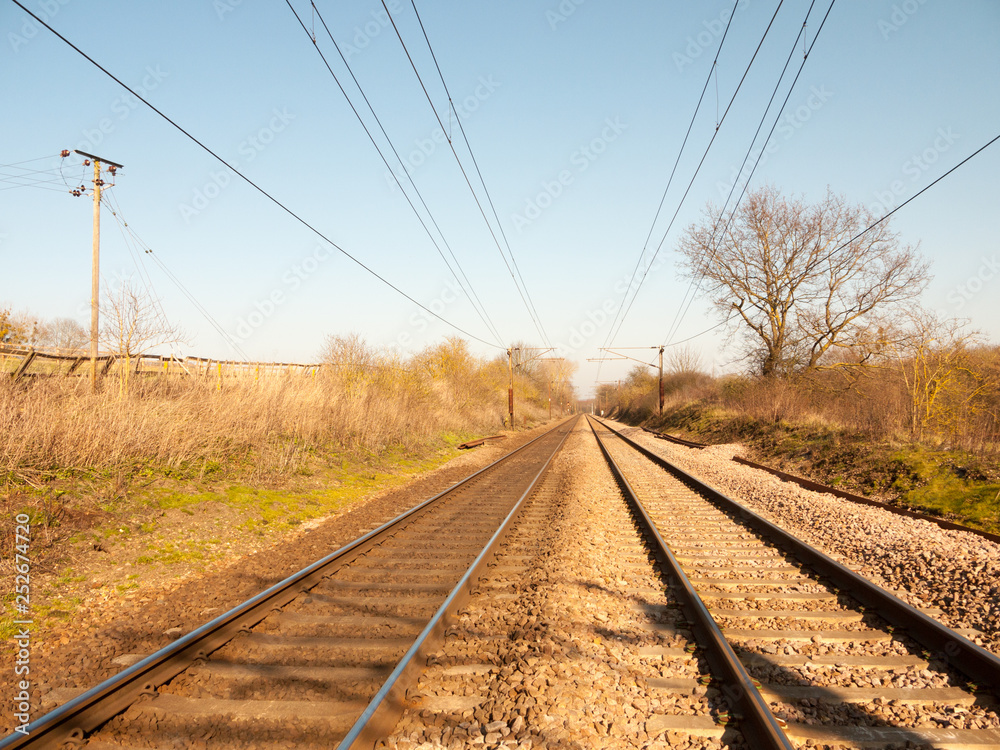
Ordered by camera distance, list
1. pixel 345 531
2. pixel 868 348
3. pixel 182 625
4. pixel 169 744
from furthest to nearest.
Result: pixel 868 348 < pixel 345 531 < pixel 182 625 < pixel 169 744

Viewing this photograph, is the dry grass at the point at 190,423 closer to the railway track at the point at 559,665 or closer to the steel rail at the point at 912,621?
the railway track at the point at 559,665

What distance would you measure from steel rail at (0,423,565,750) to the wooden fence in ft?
28.6

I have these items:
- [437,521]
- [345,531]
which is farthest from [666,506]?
[345,531]

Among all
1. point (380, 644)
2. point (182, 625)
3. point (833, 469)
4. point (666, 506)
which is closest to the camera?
point (380, 644)

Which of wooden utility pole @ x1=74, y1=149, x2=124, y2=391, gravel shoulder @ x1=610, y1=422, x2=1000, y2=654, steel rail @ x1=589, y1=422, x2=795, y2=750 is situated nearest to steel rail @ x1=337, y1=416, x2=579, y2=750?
steel rail @ x1=589, y1=422, x2=795, y2=750

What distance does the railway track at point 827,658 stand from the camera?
282 cm

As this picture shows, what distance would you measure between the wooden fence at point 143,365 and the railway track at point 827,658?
1197 centimetres

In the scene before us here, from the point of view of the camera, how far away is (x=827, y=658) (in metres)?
3.62

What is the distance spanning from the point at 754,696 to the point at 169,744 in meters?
3.13

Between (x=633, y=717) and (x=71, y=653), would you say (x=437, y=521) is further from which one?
(x=633, y=717)

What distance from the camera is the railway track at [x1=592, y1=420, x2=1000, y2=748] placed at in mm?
2824

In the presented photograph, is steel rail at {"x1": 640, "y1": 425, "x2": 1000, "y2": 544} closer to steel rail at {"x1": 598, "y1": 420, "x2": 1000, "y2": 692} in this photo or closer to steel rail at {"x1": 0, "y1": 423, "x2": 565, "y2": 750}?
steel rail at {"x1": 598, "y1": 420, "x2": 1000, "y2": 692}

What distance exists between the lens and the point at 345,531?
7762mm

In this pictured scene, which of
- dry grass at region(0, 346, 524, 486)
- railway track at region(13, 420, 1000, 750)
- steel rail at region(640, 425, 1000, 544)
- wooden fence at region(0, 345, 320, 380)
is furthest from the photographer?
wooden fence at region(0, 345, 320, 380)
